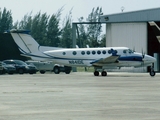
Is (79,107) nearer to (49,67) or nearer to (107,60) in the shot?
(107,60)

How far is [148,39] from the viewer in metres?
65.8

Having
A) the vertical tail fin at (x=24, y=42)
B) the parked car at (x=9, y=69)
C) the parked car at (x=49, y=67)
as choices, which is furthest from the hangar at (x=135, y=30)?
the parked car at (x=9, y=69)

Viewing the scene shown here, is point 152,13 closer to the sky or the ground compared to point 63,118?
closer to the sky

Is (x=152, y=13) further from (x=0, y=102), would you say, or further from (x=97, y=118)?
(x=97, y=118)

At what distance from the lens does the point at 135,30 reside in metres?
66.2

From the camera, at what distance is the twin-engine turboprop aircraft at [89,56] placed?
48469mm

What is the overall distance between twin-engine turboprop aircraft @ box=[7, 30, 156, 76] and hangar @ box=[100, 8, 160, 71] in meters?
15.0

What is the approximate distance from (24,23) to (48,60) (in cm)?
8638

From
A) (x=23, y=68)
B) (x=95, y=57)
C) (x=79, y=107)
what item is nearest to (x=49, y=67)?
(x=23, y=68)

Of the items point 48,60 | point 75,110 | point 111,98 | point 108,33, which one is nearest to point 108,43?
point 108,33

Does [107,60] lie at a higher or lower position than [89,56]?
lower

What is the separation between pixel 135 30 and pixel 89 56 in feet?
53.6

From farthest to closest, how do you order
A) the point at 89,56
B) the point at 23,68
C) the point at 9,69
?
the point at 23,68
the point at 9,69
the point at 89,56

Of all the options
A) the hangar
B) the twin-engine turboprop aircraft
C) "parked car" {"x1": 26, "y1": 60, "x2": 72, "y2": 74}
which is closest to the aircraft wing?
the twin-engine turboprop aircraft
